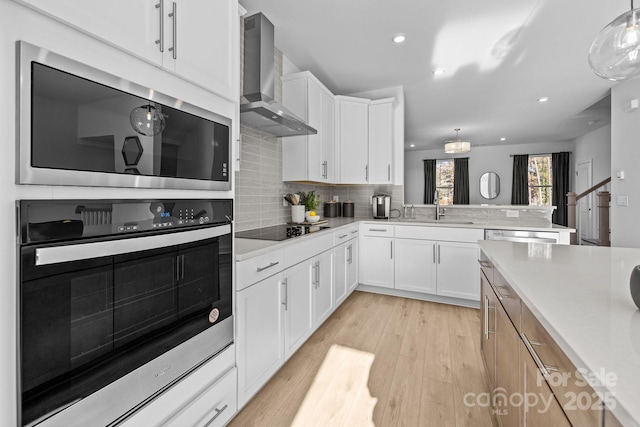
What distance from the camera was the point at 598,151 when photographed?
6.50 metres

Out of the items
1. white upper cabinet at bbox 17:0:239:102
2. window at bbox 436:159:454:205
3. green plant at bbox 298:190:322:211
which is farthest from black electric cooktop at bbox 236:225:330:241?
window at bbox 436:159:454:205

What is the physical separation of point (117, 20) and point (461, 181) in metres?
9.36

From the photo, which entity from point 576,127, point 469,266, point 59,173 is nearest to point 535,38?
point 469,266

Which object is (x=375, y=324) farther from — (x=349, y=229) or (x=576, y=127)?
(x=576, y=127)

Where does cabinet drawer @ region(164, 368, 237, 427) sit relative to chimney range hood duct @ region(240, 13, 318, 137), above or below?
below

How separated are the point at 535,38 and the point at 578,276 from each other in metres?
2.78

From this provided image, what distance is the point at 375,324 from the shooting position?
2.71 meters

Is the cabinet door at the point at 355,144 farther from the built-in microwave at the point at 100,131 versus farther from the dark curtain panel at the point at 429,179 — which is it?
the dark curtain panel at the point at 429,179

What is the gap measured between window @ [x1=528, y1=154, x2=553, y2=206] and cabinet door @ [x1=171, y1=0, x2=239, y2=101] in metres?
9.31

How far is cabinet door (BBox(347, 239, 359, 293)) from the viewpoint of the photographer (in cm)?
321

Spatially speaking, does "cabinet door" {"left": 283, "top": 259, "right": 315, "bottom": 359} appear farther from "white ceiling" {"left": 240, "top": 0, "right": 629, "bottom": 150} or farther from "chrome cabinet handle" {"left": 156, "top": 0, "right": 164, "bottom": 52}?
"white ceiling" {"left": 240, "top": 0, "right": 629, "bottom": 150}

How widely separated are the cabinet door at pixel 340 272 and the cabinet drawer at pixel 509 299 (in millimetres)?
1524

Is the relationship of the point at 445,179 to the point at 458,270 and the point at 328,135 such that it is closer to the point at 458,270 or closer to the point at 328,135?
the point at 458,270
